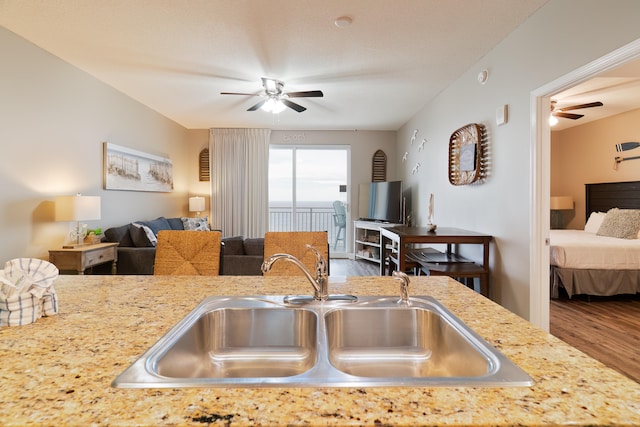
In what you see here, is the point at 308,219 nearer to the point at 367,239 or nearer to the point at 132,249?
the point at 367,239

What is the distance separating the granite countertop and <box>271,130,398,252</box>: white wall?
18.4ft

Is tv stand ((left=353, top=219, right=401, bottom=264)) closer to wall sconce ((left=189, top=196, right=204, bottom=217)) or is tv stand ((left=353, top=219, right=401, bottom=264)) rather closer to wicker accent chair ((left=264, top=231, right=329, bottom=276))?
wall sconce ((left=189, top=196, right=204, bottom=217))

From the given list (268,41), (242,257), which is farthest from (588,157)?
(242,257)

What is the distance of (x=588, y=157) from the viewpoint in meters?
5.42

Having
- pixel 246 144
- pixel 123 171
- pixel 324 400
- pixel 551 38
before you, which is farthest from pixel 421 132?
pixel 324 400

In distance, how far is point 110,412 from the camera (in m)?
0.52

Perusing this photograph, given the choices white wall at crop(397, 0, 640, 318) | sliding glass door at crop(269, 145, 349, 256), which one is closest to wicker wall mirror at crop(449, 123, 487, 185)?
white wall at crop(397, 0, 640, 318)

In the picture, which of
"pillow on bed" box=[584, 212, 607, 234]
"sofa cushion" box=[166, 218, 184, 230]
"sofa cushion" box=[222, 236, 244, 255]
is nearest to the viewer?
"sofa cushion" box=[222, 236, 244, 255]

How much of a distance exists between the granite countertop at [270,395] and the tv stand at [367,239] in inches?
193

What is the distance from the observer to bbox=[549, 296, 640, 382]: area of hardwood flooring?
2289 mm

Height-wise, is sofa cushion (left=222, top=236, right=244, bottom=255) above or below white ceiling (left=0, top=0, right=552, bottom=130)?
below

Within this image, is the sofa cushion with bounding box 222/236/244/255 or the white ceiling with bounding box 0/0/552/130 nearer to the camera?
the white ceiling with bounding box 0/0/552/130

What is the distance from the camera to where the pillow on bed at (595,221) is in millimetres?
4715

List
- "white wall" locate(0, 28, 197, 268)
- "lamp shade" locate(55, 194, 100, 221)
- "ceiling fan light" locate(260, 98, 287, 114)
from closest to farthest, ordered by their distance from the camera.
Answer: "white wall" locate(0, 28, 197, 268), "lamp shade" locate(55, 194, 100, 221), "ceiling fan light" locate(260, 98, 287, 114)
